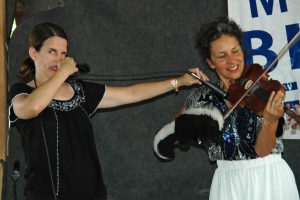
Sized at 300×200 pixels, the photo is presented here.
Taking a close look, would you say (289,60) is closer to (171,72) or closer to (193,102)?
(171,72)

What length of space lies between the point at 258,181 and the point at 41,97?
2.78ft

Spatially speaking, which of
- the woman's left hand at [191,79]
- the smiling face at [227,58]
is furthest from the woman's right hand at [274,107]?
the woman's left hand at [191,79]

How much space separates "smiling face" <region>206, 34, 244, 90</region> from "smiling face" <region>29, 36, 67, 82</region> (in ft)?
2.01

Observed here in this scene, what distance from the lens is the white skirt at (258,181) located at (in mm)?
1758

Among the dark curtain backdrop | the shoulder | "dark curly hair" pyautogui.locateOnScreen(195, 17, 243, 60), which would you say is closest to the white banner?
the dark curtain backdrop

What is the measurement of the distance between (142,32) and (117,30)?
14cm

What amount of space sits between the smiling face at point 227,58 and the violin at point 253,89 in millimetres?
33

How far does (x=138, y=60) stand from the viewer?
2.64m

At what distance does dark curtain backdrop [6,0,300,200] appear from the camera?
2.62 metres

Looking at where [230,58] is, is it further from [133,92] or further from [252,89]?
[133,92]

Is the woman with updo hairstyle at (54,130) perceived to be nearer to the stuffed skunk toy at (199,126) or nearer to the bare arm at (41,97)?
the bare arm at (41,97)

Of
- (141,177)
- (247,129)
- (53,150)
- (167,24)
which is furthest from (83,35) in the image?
(247,129)

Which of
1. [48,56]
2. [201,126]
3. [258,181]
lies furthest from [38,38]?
[258,181]

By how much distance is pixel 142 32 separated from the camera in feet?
8.65
